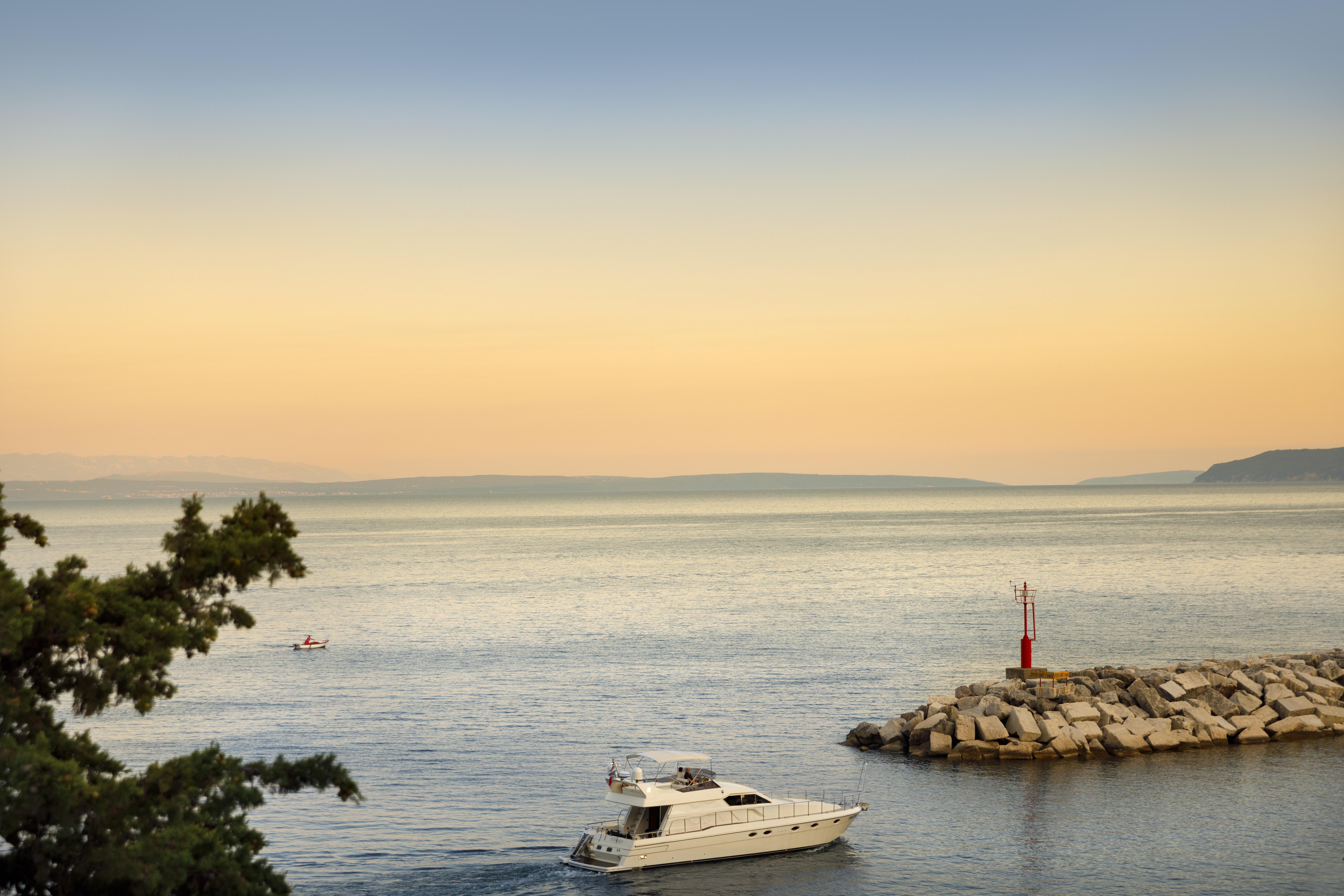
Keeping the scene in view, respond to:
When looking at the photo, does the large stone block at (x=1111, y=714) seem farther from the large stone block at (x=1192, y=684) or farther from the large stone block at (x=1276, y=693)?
the large stone block at (x=1276, y=693)

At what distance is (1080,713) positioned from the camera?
4191 cm

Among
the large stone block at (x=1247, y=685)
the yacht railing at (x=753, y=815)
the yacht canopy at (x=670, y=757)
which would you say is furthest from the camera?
the large stone block at (x=1247, y=685)

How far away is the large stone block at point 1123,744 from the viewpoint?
40.4 meters

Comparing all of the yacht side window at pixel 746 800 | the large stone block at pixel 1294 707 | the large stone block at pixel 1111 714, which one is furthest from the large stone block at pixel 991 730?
the yacht side window at pixel 746 800

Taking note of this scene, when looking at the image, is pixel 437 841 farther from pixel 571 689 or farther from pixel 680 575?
pixel 680 575

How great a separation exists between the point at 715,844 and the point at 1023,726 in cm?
1453

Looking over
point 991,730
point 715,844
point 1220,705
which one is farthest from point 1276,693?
point 715,844

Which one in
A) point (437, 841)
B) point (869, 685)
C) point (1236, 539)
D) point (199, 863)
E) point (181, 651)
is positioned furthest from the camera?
point (1236, 539)

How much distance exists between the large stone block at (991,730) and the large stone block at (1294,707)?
11.0m

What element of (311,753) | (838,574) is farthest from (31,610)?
(838,574)

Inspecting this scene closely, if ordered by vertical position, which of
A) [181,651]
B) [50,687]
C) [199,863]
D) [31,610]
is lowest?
[181,651]

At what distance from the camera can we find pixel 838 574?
124062mm

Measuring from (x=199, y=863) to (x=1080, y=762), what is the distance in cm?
3128

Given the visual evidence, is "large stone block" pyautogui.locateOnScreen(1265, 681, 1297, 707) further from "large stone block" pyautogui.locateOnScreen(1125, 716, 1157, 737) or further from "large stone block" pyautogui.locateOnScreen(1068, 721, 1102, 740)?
"large stone block" pyautogui.locateOnScreen(1068, 721, 1102, 740)
